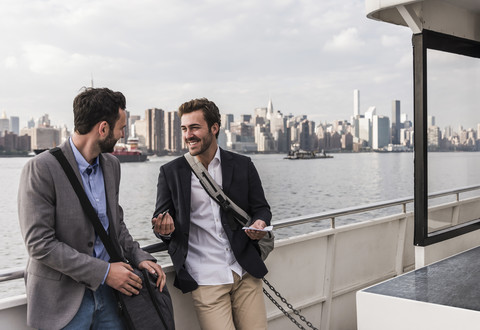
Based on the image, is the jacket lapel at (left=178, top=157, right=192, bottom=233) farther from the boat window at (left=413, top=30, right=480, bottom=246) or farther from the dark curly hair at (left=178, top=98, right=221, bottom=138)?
the boat window at (left=413, top=30, right=480, bottom=246)

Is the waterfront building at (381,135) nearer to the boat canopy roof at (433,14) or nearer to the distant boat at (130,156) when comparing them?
the boat canopy roof at (433,14)

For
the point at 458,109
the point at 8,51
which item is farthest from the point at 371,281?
the point at 8,51

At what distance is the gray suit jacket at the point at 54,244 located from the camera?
5.77 feet

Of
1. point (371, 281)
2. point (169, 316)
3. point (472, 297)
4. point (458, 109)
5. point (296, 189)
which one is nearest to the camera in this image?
point (169, 316)

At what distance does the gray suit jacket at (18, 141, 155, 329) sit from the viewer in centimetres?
176

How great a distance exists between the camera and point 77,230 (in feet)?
6.11

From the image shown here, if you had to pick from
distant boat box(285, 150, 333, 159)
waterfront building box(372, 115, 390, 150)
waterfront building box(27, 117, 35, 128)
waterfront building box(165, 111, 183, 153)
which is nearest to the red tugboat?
waterfront building box(165, 111, 183, 153)

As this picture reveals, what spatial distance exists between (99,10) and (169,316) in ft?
283

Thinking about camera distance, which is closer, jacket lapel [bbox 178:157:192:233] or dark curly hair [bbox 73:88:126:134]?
dark curly hair [bbox 73:88:126:134]

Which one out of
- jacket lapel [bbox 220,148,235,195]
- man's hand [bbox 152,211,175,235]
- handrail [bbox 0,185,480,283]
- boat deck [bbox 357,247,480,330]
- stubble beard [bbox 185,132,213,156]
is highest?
stubble beard [bbox 185,132,213,156]

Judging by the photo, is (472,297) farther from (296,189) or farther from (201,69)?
(201,69)

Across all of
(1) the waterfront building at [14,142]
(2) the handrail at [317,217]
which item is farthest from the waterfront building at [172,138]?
(2) the handrail at [317,217]

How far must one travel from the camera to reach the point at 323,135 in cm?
7144

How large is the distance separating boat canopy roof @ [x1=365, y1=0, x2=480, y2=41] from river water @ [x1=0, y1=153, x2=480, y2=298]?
52.5 feet
